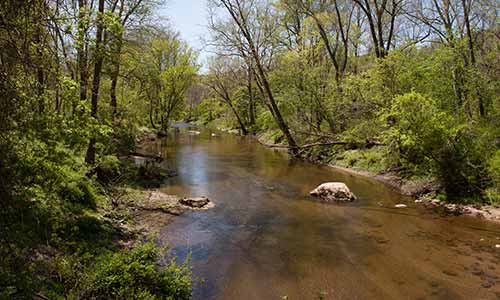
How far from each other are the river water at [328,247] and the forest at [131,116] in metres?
1.26

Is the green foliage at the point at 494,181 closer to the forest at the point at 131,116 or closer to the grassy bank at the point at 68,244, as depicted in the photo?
the forest at the point at 131,116

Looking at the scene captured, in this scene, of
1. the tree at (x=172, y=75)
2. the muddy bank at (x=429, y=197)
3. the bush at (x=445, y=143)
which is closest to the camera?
the muddy bank at (x=429, y=197)

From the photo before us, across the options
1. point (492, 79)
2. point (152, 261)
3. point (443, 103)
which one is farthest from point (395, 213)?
point (152, 261)

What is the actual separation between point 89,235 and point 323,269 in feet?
16.8

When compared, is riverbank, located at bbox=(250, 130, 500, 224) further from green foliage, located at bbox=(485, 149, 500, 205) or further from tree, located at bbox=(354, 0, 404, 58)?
tree, located at bbox=(354, 0, 404, 58)

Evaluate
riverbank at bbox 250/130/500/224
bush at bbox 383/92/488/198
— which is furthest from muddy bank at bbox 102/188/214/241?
riverbank at bbox 250/130/500/224

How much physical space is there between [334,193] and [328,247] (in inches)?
187

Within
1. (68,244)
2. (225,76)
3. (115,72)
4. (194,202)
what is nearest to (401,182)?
(194,202)

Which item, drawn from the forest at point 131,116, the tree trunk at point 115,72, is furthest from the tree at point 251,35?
the tree trunk at point 115,72

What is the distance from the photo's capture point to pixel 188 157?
73.8ft

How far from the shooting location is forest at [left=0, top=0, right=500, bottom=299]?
16.8 feet

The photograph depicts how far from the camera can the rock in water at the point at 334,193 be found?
→ 12.8 metres

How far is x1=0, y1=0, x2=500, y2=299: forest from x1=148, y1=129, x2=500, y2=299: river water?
49.6 inches

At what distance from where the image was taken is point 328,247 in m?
8.41
